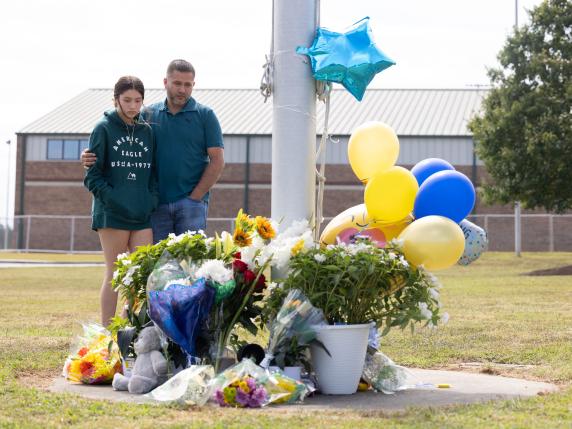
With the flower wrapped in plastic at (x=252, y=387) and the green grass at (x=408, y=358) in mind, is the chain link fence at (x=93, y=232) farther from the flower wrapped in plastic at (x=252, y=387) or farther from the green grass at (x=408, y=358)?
the flower wrapped in plastic at (x=252, y=387)

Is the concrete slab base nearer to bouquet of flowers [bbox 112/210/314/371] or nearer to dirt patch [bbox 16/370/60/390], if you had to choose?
dirt patch [bbox 16/370/60/390]

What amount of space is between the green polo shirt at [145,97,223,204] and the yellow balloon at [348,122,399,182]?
108 cm

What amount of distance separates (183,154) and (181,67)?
23.9 inches

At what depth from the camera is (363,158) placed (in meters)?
6.34

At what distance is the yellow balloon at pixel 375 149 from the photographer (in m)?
6.30

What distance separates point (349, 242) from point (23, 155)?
145 feet

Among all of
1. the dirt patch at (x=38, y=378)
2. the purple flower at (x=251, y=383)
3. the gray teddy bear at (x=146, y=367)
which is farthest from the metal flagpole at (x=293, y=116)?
the dirt patch at (x=38, y=378)

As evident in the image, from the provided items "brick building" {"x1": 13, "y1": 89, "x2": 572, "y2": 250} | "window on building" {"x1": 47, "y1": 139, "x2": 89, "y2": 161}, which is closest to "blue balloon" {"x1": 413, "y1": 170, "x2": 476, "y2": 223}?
"brick building" {"x1": 13, "y1": 89, "x2": 572, "y2": 250}

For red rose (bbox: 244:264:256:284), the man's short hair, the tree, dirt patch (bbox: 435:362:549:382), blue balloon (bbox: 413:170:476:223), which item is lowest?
dirt patch (bbox: 435:362:549:382)

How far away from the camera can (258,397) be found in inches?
204

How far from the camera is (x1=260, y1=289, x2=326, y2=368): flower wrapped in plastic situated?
5.59 m

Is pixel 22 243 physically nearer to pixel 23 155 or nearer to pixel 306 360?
pixel 23 155

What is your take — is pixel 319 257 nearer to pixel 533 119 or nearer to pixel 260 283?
pixel 260 283

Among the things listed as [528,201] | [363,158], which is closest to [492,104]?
[528,201]
